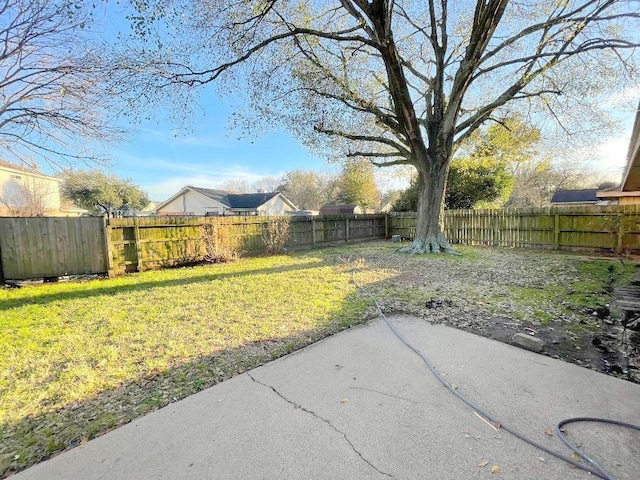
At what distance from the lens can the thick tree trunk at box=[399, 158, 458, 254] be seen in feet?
32.9

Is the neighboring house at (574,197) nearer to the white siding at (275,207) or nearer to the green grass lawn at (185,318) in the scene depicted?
the green grass lawn at (185,318)

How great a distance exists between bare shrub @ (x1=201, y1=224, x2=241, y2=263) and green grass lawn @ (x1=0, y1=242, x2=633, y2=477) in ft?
3.27

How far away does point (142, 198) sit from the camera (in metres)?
36.9

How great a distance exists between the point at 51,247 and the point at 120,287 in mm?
2308

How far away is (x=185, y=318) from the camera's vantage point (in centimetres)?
419

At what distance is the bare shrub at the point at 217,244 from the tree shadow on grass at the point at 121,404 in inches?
252

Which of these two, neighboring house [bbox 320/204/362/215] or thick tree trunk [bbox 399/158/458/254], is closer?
thick tree trunk [bbox 399/158/458/254]

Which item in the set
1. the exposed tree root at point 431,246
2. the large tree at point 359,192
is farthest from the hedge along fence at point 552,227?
the large tree at point 359,192

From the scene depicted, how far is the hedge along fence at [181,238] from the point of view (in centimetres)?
768

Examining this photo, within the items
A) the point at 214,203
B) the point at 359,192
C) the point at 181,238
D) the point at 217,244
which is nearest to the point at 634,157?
the point at 217,244

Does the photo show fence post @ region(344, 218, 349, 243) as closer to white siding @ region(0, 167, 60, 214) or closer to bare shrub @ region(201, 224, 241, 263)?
bare shrub @ region(201, 224, 241, 263)

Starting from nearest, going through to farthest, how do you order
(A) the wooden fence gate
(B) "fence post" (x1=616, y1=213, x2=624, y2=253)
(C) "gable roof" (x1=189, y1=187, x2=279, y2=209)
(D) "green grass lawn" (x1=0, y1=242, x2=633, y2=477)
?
1. (D) "green grass lawn" (x1=0, y1=242, x2=633, y2=477)
2. (A) the wooden fence gate
3. (B) "fence post" (x1=616, y1=213, x2=624, y2=253)
4. (C) "gable roof" (x1=189, y1=187, x2=279, y2=209)

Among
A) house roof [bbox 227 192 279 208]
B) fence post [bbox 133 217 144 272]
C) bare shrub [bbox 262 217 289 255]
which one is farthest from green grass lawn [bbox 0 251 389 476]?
house roof [bbox 227 192 279 208]

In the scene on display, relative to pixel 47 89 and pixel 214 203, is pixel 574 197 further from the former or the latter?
pixel 47 89
